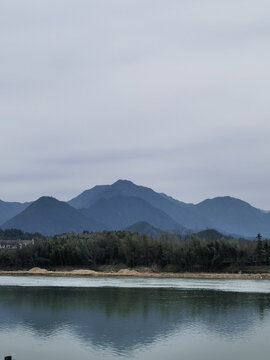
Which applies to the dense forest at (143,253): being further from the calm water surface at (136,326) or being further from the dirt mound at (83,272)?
the calm water surface at (136,326)

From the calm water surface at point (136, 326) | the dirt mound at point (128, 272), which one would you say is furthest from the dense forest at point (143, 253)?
the calm water surface at point (136, 326)

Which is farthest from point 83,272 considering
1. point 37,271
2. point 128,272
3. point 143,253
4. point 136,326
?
point 136,326

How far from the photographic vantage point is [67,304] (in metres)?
52.7

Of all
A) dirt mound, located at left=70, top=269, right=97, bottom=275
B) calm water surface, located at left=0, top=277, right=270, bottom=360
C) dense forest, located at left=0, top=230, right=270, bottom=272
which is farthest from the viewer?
dirt mound, located at left=70, top=269, right=97, bottom=275

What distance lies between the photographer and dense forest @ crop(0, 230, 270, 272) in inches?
4341

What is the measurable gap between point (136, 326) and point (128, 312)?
8.19 meters

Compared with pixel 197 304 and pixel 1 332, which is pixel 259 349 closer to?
pixel 1 332

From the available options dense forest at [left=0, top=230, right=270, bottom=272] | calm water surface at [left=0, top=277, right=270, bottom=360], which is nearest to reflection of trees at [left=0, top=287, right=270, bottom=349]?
calm water surface at [left=0, top=277, right=270, bottom=360]

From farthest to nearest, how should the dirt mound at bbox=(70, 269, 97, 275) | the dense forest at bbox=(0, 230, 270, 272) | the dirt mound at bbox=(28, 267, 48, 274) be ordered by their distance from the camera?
the dirt mound at bbox=(28, 267, 48, 274)
the dirt mound at bbox=(70, 269, 97, 275)
the dense forest at bbox=(0, 230, 270, 272)

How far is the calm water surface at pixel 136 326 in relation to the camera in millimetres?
29969

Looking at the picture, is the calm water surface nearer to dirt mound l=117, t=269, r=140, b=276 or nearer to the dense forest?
the dense forest

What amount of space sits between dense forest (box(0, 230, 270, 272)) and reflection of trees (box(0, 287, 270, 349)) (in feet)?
149

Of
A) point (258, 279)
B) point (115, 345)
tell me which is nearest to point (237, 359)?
point (115, 345)

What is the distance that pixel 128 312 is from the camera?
46500 millimetres
